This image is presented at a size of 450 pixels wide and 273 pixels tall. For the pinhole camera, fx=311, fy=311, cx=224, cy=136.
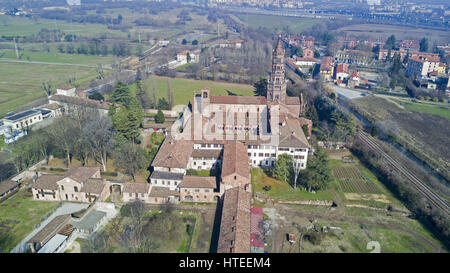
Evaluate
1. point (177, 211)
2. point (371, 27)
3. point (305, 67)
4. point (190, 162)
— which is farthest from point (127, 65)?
point (371, 27)

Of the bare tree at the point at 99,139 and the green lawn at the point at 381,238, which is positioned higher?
the bare tree at the point at 99,139

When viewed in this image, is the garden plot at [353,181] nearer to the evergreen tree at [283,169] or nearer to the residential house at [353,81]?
the evergreen tree at [283,169]

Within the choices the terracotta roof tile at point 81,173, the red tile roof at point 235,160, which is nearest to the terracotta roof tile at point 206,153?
the red tile roof at point 235,160

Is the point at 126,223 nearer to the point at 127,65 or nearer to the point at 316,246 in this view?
the point at 316,246

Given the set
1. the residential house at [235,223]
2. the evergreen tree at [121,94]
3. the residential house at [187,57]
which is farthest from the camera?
the residential house at [187,57]

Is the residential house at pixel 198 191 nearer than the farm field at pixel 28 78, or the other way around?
the residential house at pixel 198 191

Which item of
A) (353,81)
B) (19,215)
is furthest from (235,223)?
(353,81)

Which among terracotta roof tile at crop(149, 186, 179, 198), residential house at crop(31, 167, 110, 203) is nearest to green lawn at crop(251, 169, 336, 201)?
terracotta roof tile at crop(149, 186, 179, 198)

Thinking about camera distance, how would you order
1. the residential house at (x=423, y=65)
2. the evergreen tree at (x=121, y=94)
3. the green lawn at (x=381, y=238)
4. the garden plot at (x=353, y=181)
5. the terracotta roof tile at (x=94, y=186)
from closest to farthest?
the green lawn at (x=381, y=238), the terracotta roof tile at (x=94, y=186), the garden plot at (x=353, y=181), the evergreen tree at (x=121, y=94), the residential house at (x=423, y=65)
